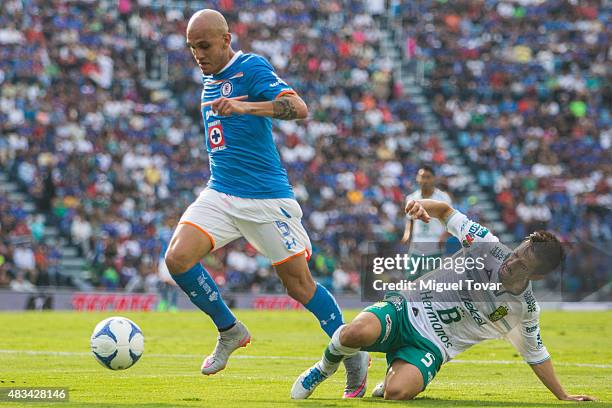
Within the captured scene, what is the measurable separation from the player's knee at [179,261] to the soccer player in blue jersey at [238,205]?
0.04 feet

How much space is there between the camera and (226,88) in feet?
31.5

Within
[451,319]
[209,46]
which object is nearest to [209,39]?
[209,46]

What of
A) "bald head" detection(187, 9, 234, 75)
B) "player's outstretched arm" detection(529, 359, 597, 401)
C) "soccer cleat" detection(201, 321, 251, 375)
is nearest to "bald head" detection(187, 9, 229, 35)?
"bald head" detection(187, 9, 234, 75)

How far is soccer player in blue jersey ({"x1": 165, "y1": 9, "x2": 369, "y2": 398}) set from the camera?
370 inches

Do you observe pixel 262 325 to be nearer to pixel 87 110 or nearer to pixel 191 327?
A: pixel 191 327

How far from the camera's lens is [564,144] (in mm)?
37594

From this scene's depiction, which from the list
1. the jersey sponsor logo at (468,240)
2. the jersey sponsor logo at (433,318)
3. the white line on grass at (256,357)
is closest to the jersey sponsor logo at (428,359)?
the jersey sponsor logo at (433,318)

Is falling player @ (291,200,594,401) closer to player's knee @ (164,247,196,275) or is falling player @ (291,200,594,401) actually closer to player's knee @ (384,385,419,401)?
player's knee @ (384,385,419,401)

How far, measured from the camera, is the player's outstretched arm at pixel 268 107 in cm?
875

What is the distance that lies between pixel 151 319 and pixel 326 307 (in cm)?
1345

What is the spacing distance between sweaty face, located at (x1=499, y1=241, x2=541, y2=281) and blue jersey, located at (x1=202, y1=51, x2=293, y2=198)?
1.95m

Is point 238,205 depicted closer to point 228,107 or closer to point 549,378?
point 228,107

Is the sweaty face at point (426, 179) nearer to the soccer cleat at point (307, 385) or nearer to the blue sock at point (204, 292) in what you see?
the blue sock at point (204, 292)

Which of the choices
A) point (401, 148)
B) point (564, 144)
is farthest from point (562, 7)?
point (401, 148)
